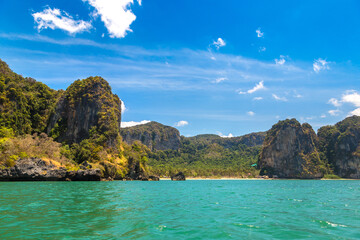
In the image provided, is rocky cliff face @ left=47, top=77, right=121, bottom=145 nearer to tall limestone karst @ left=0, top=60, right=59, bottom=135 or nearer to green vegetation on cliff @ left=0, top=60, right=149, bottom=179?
green vegetation on cliff @ left=0, top=60, right=149, bottom=179

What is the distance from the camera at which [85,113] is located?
12306 centimetres

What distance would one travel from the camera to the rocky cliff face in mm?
116812

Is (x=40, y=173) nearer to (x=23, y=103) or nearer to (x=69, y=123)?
(x=23, y=103)

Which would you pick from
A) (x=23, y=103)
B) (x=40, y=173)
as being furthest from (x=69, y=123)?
(x=40, y=173)

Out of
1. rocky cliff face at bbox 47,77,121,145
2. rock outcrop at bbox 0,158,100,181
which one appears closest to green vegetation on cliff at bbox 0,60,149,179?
rocky cliff face at bbox 47,77,121,145

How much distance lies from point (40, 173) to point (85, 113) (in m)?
57.5

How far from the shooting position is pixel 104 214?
681 inches

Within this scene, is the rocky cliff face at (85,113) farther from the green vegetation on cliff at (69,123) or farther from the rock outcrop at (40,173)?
the rock outcrop at (40,173)

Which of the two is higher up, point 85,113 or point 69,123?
point 85,113

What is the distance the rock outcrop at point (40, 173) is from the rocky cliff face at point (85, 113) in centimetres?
3158

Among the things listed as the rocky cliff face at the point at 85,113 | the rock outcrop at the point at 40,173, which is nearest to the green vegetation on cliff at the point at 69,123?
the rocky cliff face at the point at 85,113

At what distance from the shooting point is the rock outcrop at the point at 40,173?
210 ft

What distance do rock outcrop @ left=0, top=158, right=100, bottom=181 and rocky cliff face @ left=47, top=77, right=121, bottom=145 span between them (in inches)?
1243

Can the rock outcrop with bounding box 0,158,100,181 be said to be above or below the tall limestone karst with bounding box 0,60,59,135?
below
